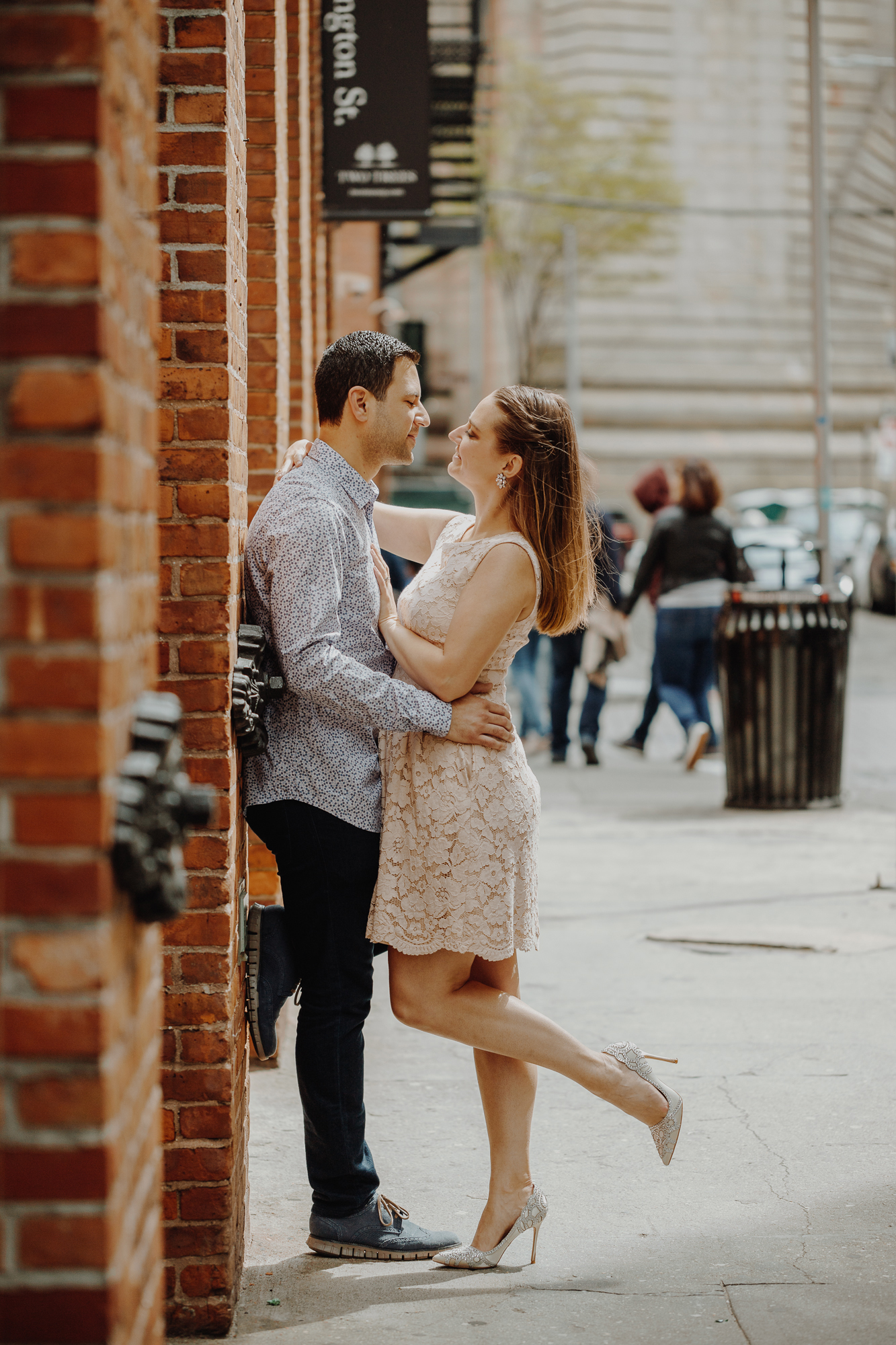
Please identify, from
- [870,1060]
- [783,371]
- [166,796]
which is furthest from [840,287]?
[166,796]

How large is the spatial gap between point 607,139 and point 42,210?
36.8 meters

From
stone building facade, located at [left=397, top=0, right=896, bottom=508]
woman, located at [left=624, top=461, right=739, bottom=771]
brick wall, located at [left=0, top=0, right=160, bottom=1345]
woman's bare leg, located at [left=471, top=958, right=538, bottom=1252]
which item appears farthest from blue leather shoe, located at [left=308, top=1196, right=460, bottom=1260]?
stone building facade, located at [left=397, top=0, right=896, bottom=508]

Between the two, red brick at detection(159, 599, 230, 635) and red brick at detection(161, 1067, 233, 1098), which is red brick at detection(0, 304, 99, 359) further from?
red brick at detection(161, 1067, 233, 1098)

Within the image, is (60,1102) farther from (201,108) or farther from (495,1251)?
(201,108)

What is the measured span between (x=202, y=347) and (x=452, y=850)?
1.25 metres

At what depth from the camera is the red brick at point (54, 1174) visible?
1.95 m

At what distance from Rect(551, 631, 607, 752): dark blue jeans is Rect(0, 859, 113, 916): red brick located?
9015 millimetres

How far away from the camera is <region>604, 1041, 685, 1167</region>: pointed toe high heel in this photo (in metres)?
3.85

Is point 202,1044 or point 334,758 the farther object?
point 334,758

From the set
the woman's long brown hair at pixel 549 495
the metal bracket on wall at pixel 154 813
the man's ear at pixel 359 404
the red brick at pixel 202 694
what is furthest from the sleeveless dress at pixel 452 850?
the metal bracket on wall at pixel 154 813

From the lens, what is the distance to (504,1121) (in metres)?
3.74

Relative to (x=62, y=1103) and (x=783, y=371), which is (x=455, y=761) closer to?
(x=62, y=1103)

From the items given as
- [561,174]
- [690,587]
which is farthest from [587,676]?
[561,174]

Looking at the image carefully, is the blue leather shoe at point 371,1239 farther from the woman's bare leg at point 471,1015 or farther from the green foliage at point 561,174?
the green foliage at point 561,174
